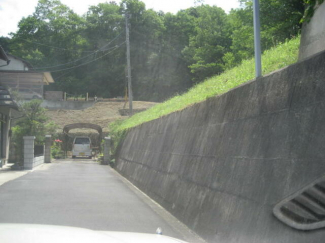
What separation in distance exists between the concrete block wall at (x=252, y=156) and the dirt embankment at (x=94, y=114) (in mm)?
36895

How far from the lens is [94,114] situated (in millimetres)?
49000

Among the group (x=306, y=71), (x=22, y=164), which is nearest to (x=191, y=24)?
(x=22, y=164)

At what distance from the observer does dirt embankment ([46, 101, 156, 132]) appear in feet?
151

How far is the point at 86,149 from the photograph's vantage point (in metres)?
35.4

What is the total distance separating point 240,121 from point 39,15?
76215 millimetres

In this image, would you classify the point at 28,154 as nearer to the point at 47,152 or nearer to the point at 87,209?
the point at 47,152

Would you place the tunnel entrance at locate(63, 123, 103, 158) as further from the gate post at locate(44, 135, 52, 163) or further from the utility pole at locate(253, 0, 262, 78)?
the utility pole at locate(253, 0, 262, 78)

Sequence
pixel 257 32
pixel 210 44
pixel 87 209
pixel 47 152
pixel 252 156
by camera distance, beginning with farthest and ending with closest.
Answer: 1. pixel 210 44
2. pixel 47 152
3. pixel 87 209
4. pixel 257 32
5. pixel 252 156

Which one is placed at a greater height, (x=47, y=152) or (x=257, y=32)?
(x=257, y=32)

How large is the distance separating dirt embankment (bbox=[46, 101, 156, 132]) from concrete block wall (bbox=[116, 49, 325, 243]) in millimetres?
36895

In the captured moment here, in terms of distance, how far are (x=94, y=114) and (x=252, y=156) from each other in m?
44.4

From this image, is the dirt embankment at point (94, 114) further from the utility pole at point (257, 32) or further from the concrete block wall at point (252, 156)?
the utility pole at point (257, 32)

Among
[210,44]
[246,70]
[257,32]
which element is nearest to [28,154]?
[246,70]

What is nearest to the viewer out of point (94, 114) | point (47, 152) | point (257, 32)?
point (257, 32)
